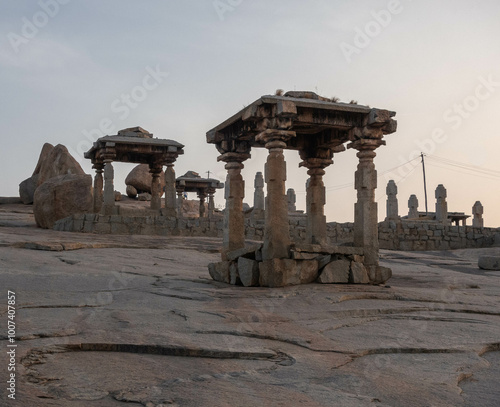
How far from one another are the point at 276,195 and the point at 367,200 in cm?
174

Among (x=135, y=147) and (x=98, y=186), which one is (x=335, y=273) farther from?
(x=98, y=186)

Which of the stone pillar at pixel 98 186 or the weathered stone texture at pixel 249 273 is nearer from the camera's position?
the weathered stone texture at pixel 249 273

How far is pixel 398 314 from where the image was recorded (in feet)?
20.6

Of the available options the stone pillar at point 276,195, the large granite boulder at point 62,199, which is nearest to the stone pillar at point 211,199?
the large granite boulder at point 62,199

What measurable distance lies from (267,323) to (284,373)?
1.71 metres

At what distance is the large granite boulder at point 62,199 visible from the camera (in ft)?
67.1

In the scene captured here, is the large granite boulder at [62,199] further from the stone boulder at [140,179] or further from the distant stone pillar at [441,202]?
the distant stone pillar at [441,202]

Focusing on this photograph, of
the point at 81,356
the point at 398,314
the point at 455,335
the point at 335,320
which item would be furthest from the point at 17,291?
the point at 455,335

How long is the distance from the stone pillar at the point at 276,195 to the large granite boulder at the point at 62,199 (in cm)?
1423

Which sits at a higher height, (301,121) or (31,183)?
(31,183)

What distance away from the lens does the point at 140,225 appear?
747 inches

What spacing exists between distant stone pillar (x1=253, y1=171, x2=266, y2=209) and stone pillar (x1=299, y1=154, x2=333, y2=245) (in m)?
17.2

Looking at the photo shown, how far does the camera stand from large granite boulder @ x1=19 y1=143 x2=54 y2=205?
30344mm

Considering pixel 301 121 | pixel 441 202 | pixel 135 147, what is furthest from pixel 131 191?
pixel 301 121
